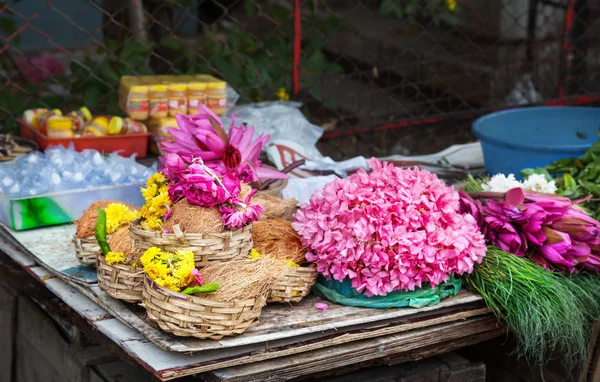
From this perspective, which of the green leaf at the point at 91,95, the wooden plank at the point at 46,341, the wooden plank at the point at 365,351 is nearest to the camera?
the wooden plank at the point at 365,351

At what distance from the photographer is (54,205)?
2.60 metres

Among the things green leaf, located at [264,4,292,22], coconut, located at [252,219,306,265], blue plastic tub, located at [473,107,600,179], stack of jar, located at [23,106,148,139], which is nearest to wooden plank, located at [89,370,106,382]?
coconut, located at [252,219,306,265]

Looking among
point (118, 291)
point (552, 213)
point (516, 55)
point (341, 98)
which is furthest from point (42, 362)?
point (516, 55)

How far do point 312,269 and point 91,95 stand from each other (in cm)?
222

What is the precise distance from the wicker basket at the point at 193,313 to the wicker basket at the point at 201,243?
12cm

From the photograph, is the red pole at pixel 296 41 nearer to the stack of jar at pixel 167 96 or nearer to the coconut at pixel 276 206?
the stack of jar at pixel 167 96

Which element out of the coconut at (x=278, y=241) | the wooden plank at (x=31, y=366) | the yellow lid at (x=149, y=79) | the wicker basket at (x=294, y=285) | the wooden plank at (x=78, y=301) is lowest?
the wooden plank at (x=31, y=366)

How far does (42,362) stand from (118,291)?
0.93 meters

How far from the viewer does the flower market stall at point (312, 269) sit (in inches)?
72.5

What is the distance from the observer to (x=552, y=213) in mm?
2225

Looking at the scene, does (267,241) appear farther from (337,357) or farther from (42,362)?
(42,362)

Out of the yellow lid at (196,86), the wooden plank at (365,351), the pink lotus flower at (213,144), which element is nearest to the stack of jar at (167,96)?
the yellow lid at (196,86)

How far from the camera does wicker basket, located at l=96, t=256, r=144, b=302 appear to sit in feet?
6.40

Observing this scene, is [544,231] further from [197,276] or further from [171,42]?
[171,42]
